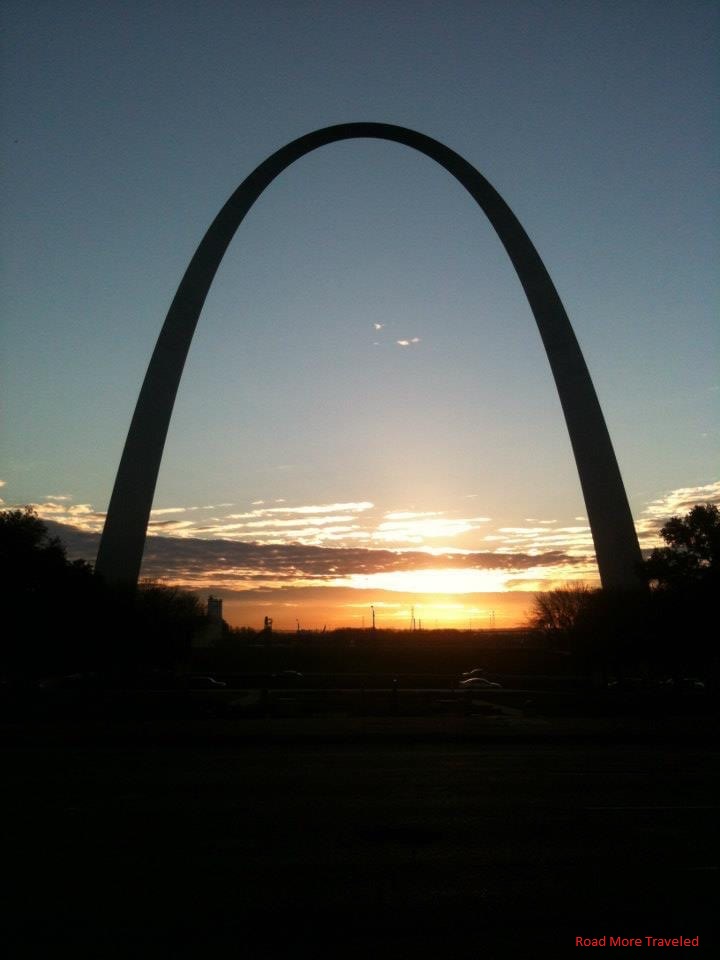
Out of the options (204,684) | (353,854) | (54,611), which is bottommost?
(353,854)

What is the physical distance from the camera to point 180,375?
45.9 meters

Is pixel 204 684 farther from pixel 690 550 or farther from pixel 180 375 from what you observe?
pixel 690 550

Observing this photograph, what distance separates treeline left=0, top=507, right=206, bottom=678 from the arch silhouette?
3408mm

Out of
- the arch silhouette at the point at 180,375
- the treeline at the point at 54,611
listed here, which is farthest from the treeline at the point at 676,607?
the treeline at the point at 54,611

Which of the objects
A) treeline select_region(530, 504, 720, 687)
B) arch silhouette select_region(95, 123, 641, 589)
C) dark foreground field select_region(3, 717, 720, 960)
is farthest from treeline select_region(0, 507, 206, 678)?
treeline select_region(530, 504, 720, 687)

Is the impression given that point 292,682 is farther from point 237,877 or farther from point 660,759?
point 237,877

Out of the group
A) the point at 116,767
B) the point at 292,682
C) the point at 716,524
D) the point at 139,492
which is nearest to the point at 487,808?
the point at 116,767

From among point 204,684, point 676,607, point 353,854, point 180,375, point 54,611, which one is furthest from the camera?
point 204,684

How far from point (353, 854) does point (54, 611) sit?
94.7 feet

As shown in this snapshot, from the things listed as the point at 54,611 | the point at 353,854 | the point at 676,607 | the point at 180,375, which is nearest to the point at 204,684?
the point at 54,611

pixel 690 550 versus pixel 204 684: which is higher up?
pixel 690 550

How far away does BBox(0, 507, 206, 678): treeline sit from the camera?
3359 cm

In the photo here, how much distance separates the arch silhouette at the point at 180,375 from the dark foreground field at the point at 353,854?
91.4 feet

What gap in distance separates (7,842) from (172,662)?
55.8m
